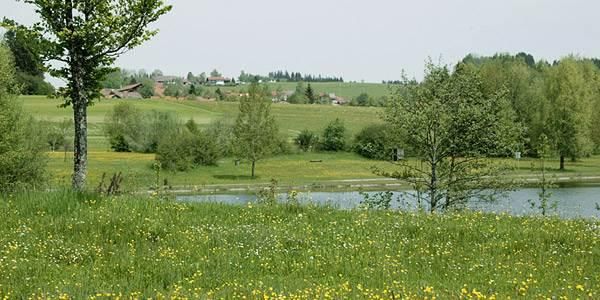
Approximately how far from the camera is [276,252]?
945 cm

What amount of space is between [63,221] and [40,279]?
2835mm

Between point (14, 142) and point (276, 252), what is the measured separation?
33.6 meters

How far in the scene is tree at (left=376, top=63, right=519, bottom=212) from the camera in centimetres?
2303

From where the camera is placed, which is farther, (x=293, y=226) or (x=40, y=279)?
(x=293, y=226)

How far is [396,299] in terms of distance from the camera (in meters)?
6.93

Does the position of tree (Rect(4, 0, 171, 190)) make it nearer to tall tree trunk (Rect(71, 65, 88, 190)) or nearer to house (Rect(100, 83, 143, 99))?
tall tree trunk (Rect(71, 65, 88, 190))

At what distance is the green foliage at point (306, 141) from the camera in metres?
97.7

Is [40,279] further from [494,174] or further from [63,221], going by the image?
[494,174]

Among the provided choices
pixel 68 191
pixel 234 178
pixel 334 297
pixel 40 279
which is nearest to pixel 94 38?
pixel 68 191

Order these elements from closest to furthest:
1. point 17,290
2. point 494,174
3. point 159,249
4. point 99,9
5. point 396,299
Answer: point 396,299, point 17,290, point 159,249, point 99,9, point 494,174

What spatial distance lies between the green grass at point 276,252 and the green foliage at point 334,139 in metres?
85.1

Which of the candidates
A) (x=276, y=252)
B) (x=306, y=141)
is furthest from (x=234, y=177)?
(x=276, y=252)

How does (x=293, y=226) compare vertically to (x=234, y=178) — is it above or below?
above

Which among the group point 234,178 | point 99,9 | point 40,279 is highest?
point 99,9
